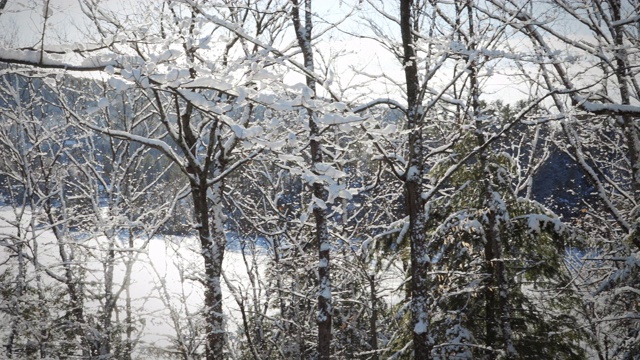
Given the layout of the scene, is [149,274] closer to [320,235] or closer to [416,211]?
[320,235]

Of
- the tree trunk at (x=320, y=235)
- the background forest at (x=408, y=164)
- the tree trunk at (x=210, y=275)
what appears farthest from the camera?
the tree trunk at (x=320, y=235)

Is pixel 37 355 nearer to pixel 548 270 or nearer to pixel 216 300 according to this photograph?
pixel 216 300

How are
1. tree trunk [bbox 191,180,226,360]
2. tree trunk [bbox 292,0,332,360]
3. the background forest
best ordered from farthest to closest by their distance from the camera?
1. tree trunk [bbox 292,0,332,360]
2. tree trunk [bbox 191,180,226,360]
3. the background forest

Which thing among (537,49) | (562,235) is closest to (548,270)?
(562,235)

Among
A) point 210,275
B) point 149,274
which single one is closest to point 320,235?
point 210,275

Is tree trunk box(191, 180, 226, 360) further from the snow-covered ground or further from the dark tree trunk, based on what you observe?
the dark tree trunk

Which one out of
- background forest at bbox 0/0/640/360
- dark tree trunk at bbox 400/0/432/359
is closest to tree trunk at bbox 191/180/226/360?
background forest at bbox 0/0/640/360

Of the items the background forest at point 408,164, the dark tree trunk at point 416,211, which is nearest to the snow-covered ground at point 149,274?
the background forest at point 408,164

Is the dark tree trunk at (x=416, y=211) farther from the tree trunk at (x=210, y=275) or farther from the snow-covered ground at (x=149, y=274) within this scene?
the snow-covered ground at (x=149, y=274)

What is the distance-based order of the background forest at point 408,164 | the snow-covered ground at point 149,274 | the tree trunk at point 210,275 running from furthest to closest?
1. the snow-covered ground at point 149,274
2. the tree trunk at point 210,275
3. the background forest at point 408,164

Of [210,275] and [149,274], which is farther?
[149,274]

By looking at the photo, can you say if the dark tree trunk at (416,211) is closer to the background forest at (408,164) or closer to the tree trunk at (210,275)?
the background forest at (408,164)

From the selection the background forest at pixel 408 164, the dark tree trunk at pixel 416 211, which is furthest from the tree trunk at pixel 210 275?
the dark tree trunk at pixel 416 211

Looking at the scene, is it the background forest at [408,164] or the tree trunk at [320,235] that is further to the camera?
the tree trunk at [320,235]
